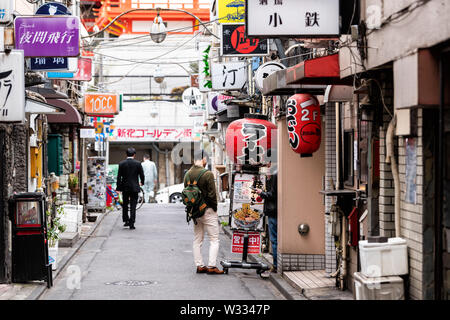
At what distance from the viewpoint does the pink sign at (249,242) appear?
Answer: 44.3ft

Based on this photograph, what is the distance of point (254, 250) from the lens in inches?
533

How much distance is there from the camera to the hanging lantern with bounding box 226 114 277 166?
13.3 meters

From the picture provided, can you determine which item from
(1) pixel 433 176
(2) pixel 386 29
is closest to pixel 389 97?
(2) pixel 386 29

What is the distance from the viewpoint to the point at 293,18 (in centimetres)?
935

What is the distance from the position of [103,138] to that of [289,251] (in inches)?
755

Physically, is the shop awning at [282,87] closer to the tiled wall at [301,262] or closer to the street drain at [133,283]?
the tiled wall at [301,262]

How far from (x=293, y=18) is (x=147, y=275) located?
5849 millimetres

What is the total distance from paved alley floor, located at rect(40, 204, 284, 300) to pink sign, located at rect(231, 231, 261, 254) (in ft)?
1.50

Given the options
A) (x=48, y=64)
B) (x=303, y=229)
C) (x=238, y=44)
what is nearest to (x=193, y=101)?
(x=238, y=44)

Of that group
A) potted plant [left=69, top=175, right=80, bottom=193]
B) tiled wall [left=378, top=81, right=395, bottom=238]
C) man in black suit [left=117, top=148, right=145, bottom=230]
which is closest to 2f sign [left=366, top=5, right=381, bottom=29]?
tiled wall [left=378, top=81, right=395, bottom=238]

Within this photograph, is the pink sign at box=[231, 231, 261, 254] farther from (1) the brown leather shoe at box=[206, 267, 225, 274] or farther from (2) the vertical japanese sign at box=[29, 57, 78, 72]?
(2) the vertical japanese sign at box=[29, 57, 78, 72]

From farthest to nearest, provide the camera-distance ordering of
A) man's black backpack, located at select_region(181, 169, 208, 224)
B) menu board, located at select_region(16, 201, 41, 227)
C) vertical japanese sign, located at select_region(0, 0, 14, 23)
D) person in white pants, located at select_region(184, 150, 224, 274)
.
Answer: person in white pants, located at select_region(184, 150, 224, 274) → man's black backpack, located at select_region(181, 169, 208, 224) → menu board, located at select_region(16, 201, 41, 227) → vertical japanese sign, located at select_region(0, 0, 14, 23)
